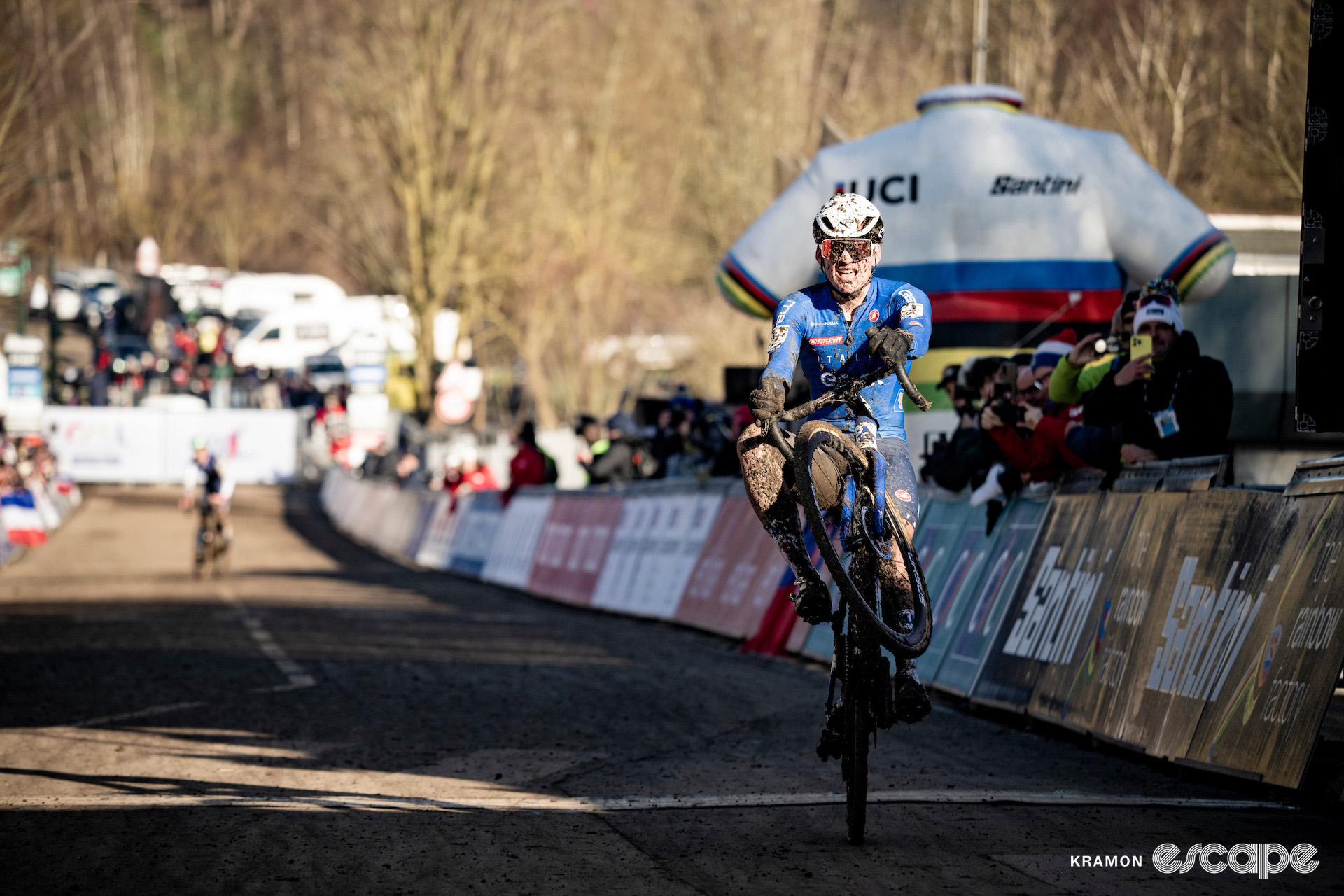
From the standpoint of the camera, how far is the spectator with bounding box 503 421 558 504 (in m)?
24.9

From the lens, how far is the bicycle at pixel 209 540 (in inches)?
1024

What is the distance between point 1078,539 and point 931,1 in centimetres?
3607

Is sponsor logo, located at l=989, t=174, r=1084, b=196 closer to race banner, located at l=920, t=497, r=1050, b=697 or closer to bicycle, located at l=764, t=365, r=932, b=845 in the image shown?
race banner, located at l=920, t=497, r=1050, b=697

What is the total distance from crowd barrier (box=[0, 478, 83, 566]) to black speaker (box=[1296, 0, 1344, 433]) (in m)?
25.2

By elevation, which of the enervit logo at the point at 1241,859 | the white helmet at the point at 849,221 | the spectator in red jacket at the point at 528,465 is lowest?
the enervit logo at the point at 1241,859

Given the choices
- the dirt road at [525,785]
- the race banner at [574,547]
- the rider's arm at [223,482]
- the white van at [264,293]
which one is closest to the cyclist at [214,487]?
the rider's arm at [223,482]

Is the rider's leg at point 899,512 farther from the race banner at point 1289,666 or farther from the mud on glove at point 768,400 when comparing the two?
the race banner at point 1289,666

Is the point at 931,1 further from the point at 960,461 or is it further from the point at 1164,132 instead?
the point at 960,461

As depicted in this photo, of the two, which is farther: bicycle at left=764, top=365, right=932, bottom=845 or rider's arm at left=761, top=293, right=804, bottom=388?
rider's arm at left=761, top=293, right=804, bottom=388

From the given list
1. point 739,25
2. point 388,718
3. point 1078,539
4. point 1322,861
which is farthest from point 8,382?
point 1322,861

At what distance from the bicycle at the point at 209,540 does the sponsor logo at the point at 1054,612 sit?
18255 mm

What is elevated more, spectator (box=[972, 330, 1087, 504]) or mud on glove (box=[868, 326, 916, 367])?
mud on glove (box=[868, 326, 916, 367])

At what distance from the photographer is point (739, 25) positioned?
152 feet

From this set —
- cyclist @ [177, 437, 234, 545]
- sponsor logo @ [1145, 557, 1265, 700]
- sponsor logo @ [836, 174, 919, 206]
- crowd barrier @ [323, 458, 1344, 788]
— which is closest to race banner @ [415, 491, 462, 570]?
cyclist @ [177, 437, 234, 545]
